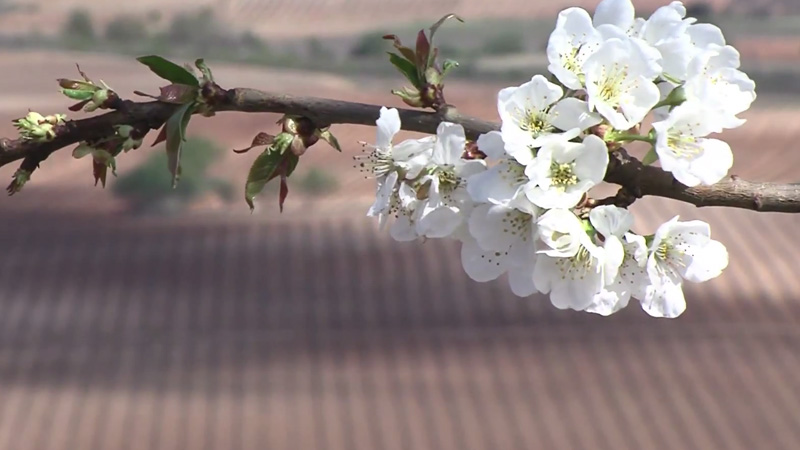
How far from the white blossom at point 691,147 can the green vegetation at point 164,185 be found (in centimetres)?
325

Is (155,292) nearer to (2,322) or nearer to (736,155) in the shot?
(2,322)

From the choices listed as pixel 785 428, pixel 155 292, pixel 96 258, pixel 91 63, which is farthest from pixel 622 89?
pixel 91 63

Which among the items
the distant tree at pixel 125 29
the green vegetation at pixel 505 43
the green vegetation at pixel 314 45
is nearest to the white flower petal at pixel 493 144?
the green vegetation at pixel 314 45

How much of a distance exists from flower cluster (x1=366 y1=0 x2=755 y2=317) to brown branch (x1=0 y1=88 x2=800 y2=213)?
0.05 ft

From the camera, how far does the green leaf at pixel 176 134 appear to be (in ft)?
1.83

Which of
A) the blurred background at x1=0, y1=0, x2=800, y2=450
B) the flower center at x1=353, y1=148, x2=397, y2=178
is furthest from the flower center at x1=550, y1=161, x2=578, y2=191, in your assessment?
the blurred background at x1=0, y1=0, x2=800, y2=450

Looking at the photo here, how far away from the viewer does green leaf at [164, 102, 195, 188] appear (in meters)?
0.56

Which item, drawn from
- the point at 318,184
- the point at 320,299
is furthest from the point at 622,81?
the point at 318,184

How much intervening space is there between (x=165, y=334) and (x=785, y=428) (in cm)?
173

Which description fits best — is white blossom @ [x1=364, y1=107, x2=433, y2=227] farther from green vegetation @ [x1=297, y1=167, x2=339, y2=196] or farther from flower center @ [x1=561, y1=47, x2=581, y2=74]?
green vegetation @ [x1=297, y1=167, x2=339, y2=196]

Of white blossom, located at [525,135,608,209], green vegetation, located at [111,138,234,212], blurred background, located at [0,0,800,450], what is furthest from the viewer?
A: green vegetation, located at [111,138,234,212]

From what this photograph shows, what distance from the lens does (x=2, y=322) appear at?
10.1 feet

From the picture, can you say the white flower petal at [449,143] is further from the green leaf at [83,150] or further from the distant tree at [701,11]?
the distant tree at [701,11]

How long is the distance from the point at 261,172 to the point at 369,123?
0.30ft
